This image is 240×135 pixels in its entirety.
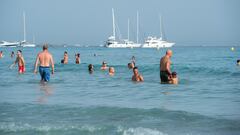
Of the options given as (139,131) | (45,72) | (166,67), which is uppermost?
(166,67)

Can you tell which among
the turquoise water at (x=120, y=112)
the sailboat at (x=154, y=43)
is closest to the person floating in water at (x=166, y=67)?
the turquoise water at (x=120, y=112)

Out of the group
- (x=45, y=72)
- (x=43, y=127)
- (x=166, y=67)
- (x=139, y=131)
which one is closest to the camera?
(x=139, y=131)

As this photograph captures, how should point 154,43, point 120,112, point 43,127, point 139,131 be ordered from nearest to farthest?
1. point 139,131
2. point 43,127
3. point 120,112
4. point 154,43

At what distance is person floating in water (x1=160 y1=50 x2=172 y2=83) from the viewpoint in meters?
14.3

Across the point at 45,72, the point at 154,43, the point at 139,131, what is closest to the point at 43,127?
the point at 139,131

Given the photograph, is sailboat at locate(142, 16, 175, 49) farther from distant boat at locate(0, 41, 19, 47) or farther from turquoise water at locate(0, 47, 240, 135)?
turquoise water at locate(0, 47, 240, 135)

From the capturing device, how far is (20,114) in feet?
28.9

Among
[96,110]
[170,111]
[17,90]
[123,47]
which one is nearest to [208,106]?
[170,111]

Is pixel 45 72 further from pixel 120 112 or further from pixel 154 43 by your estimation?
pixel 154 43

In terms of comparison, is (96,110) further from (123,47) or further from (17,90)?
(123,47)

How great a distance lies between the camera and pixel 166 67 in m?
14.4

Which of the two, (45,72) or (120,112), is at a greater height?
(45,72)

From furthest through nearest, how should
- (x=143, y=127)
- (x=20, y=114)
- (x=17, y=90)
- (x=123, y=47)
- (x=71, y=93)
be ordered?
(x=123, y=47), (x=17, y=90), (x=71, y=93), (x=20, y=114), (x=143, y=127)

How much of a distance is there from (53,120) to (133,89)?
585 cm
